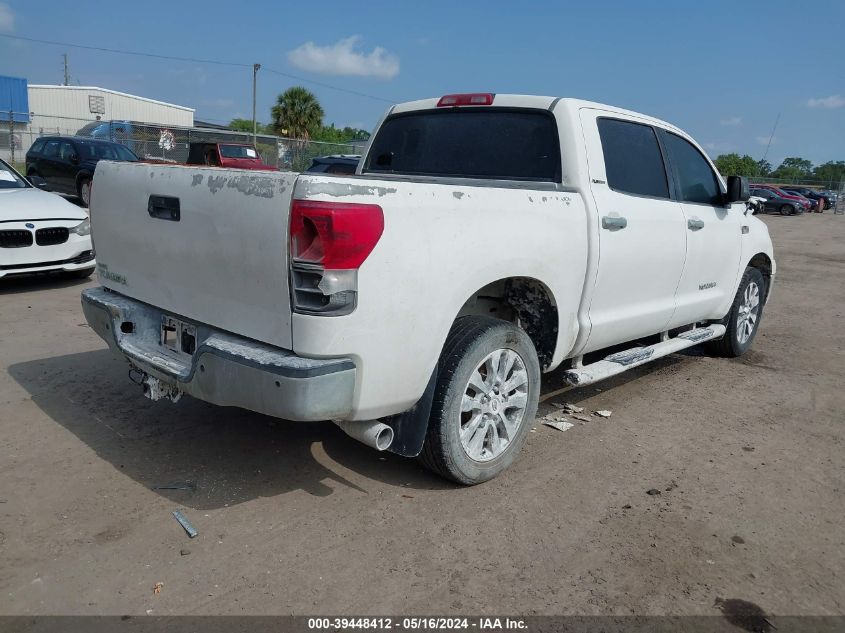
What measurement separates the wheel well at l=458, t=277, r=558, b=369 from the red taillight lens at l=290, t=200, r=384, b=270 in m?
1.17

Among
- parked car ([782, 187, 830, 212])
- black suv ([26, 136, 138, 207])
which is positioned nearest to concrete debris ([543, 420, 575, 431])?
black suv ([26, 136, 138, 207])

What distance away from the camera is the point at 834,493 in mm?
3684

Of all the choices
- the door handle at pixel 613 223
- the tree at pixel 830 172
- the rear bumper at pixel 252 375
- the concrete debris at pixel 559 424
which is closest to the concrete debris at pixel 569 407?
the concrete debris at pixel 559 424

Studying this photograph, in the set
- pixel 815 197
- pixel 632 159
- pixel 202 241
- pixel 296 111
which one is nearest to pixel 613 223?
pixel 632 159

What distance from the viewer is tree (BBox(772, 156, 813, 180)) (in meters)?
77.6

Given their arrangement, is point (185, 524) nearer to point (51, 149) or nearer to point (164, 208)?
point (164, 208)

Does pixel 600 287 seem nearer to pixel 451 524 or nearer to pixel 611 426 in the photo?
pixel 611 426

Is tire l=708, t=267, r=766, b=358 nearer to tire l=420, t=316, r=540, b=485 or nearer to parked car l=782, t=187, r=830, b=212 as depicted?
tire l=420, t=316, r=540, b=485

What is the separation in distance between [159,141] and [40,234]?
1939 centimetres

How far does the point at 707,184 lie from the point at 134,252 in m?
4.14

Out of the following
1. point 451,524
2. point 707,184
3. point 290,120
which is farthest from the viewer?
point 290,120

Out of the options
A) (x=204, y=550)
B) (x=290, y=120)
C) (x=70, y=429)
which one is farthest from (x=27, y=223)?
(x=290, y=120)

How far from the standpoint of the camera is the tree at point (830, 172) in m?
79.2

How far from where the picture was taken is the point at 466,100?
176 inches
